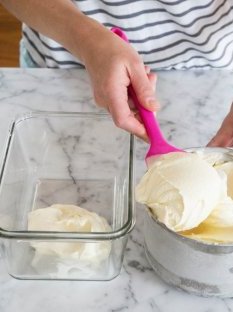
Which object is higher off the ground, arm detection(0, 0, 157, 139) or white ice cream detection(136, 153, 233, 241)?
arm detection(0, 0, 157, 139)

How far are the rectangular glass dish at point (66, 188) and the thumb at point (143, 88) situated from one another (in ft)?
0.20

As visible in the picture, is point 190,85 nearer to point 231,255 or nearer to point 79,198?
point 79,198

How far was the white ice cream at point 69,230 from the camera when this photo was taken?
0.51 metres

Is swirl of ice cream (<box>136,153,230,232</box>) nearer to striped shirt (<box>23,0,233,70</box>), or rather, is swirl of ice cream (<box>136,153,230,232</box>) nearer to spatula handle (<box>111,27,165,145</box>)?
spatula handle (<box>111,27,165,145</box>)

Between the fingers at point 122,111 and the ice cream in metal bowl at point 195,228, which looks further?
the fingers at point 122,111

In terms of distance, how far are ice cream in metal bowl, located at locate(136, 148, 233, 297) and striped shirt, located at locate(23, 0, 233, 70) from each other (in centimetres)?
35

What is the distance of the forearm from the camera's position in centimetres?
65

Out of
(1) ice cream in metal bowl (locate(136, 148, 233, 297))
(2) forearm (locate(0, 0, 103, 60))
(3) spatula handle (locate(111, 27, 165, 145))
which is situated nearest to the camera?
(1) ice cream in metal bowl (locate(136, 148, 233, 297))

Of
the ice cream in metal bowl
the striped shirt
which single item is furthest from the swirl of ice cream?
the striped shirt

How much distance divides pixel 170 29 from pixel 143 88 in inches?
9.7

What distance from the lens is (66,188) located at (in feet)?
2.14

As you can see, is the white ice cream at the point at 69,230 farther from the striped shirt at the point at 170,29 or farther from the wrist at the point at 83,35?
the striped shirt at the point at 170,29

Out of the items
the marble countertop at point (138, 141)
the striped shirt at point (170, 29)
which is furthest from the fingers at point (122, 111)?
the striped shirt at point (170, 29)

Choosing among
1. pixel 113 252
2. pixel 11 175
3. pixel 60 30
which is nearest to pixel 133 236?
pixel 113 252
